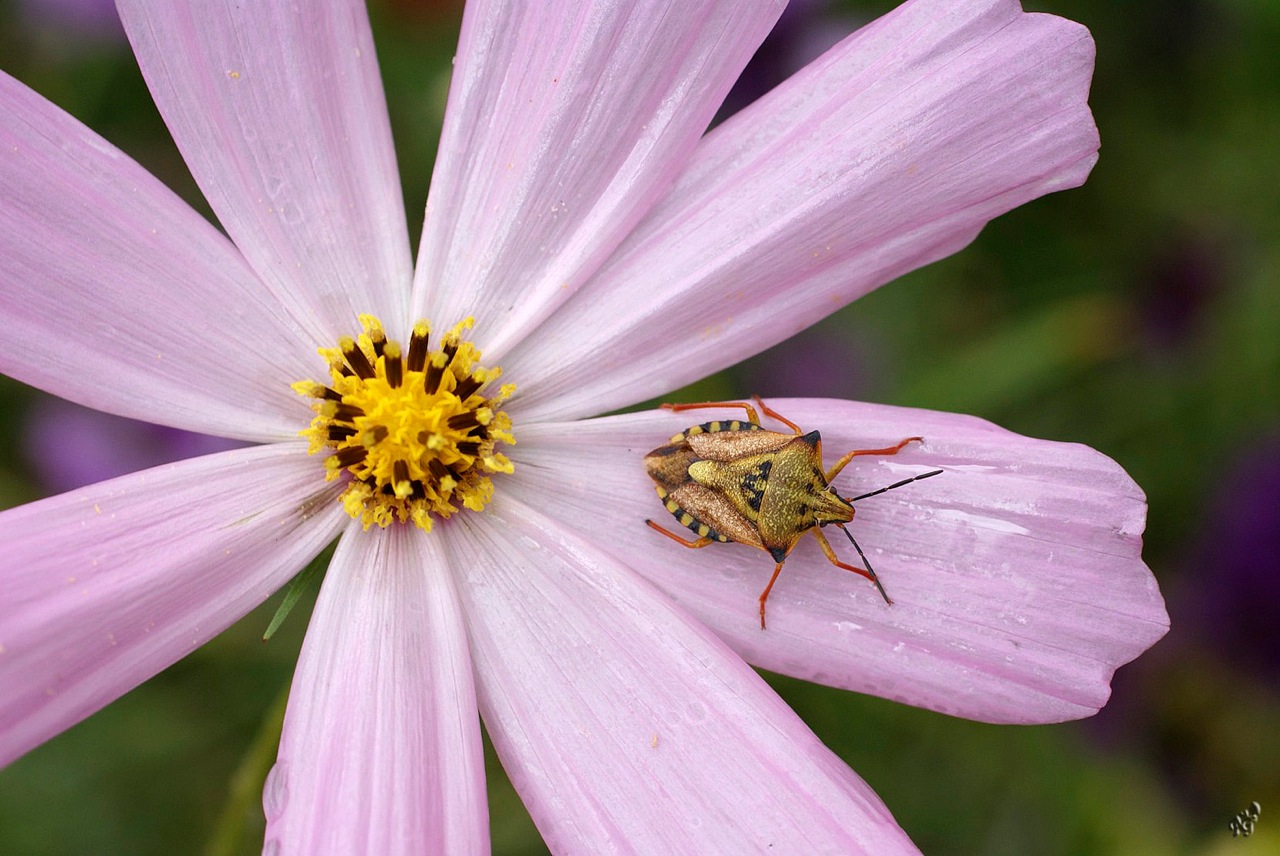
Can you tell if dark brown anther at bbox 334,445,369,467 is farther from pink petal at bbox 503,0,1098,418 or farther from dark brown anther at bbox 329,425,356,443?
pink petal at bbox 503,0,1098,418

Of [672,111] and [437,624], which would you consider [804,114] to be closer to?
[672,111]

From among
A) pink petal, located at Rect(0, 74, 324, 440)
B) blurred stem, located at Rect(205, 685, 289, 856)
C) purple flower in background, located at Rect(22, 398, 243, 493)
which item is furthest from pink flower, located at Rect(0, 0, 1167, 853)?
purple flower in background, located at Rect(22, 398, 243, 493)

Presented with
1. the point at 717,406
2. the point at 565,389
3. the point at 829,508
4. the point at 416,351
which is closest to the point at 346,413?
the point at 416,351

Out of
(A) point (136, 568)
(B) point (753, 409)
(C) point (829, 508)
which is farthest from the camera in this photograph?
(B) point (753, 409)

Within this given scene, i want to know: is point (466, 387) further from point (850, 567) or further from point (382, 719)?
point (850, 567)

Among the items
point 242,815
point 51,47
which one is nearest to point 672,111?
point 242,815

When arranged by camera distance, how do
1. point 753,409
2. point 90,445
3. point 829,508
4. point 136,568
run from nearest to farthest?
1. point 136,568
2. point 829,508
3. point 753,409
4. point 90,445

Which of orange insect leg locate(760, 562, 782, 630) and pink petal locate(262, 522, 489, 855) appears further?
orange insect leg locate(760, 562, 782, 630)
